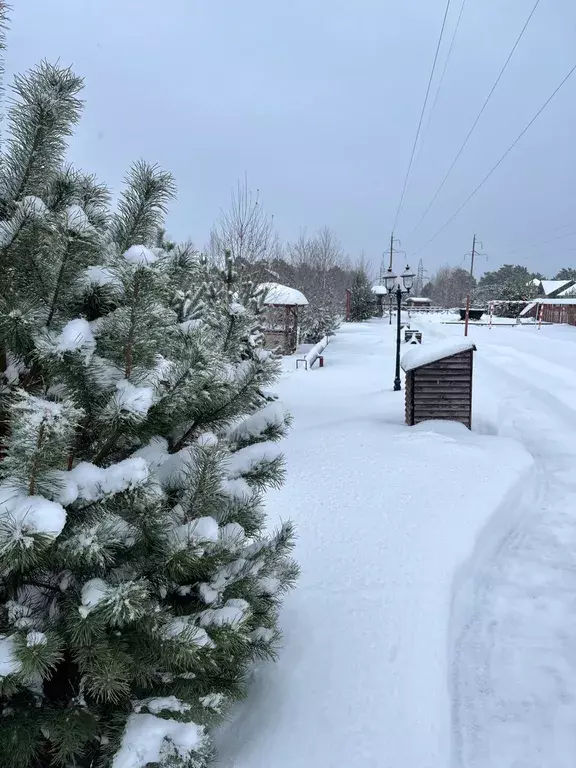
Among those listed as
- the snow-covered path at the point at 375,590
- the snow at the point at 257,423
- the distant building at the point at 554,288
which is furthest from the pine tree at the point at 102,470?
the distant building at the point at 554,288

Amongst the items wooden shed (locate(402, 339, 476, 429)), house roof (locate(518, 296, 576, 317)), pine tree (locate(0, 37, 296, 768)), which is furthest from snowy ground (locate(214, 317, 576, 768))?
house roof (locate(518, 296, 576, 317))

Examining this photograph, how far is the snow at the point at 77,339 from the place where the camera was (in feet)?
5.53

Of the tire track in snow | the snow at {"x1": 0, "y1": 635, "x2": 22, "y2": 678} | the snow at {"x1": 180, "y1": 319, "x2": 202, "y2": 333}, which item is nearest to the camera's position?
the snow at {"x1": 0, "y1": 635, "x2": 22, "y2": 678}

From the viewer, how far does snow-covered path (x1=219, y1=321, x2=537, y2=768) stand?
9.11 feet

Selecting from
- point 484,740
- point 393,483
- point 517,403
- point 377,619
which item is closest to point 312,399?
point 517,403

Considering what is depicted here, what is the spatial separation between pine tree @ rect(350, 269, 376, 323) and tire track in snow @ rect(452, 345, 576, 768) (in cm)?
4100

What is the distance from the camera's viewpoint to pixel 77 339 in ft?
5.58

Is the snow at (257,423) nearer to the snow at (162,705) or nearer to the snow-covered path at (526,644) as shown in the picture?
the snow at (162,705)

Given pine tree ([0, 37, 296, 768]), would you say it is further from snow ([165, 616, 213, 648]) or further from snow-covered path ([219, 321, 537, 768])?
snow-covered path ([219, 321, 537, 768])

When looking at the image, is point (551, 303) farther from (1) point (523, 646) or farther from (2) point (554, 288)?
(1) point (523, 646)

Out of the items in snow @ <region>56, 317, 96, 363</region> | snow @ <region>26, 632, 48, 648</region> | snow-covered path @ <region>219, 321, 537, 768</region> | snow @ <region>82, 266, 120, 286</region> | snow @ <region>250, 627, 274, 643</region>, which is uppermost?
snow @ <region>82, 266, 120, 286</region>

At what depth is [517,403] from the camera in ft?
38.3

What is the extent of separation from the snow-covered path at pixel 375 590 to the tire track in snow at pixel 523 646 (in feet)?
0.46

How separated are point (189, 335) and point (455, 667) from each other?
3028 millimetres
